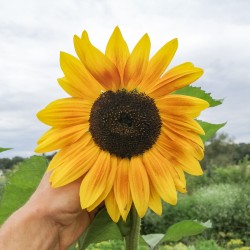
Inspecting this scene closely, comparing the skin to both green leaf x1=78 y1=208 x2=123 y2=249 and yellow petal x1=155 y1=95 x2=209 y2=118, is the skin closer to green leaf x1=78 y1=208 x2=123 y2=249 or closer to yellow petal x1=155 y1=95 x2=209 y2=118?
green leaf x1=78 y1=208 x2=123 y2=249

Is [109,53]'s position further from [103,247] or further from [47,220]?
[103,247]

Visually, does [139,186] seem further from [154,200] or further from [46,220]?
[46,220]

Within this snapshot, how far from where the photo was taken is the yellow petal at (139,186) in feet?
2.68

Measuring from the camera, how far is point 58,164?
822mm

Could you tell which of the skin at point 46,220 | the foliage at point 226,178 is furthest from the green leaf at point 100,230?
the foliage at point 226,178

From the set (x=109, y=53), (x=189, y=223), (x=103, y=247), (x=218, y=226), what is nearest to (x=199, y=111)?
(x=109, y=53)

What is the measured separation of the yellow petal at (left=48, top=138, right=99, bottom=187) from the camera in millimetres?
815

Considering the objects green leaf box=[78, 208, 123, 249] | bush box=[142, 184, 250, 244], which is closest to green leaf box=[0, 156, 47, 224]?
green leaf box=[78, 208, 123, 249]

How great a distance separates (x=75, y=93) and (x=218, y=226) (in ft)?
27.5

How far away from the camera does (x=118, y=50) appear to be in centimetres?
83

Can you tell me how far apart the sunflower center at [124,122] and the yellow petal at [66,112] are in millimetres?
13

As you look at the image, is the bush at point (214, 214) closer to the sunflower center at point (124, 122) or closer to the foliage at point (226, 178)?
the foliage at point (226, 178)

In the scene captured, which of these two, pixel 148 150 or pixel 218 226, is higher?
pixel 148 150

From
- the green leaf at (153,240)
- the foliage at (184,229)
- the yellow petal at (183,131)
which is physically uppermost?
the yellow petal at (183,131)
